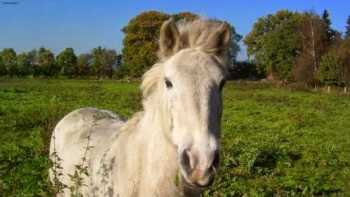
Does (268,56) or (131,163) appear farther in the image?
(268,56)

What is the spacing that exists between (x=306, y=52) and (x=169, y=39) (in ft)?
195

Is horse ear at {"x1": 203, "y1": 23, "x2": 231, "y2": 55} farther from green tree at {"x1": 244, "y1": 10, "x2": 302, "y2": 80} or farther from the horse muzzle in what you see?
green tree at {"x1": 244, "y1": 10, "x2": 302, "y2": 80}

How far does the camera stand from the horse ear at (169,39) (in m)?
3.65

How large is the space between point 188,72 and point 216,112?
0.34 meters

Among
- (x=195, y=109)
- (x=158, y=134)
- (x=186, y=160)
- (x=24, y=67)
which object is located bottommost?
(x=186, y=160)

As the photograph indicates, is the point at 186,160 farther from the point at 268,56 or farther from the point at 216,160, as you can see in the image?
the point at 268,56

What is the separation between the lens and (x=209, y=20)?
12.9 feet

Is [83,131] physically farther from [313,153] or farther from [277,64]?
[277,64]

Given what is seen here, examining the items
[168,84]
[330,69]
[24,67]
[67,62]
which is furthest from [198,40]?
[67,62]

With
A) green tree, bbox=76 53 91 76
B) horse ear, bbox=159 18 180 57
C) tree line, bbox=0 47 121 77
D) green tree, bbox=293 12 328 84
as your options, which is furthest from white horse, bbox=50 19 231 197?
green tree, bbox=76 53 91 76

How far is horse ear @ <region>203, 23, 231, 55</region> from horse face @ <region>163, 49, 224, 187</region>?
0.39ft

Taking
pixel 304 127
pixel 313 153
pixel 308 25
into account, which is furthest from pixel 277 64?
pixel 313 153

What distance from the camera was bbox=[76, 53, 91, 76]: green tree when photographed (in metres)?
82.4

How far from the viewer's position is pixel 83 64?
85.4 m
